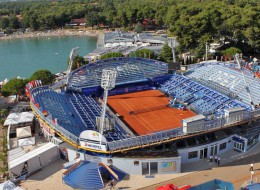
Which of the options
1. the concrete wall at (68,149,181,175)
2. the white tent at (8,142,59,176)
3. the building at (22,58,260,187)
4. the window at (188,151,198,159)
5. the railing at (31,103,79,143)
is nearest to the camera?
the concrete wall at (68,149,181,175)

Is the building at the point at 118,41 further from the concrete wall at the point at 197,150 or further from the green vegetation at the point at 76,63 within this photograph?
the concrete wall at the point at 197,150

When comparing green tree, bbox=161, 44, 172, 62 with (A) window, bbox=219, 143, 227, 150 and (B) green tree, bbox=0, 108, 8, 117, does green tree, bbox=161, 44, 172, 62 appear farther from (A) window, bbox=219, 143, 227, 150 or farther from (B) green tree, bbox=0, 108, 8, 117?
(A) window, bbox=219, 143, 227, 150

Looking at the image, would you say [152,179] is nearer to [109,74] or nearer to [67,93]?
[109,74]

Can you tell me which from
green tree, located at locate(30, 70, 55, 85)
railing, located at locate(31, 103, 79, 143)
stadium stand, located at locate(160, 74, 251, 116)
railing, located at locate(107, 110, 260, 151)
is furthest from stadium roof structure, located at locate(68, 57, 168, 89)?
railing, located at locate(107, 110, 260, 151)

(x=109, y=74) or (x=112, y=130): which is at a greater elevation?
(x=109, y=74)

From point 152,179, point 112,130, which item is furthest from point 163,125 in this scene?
point 152,179

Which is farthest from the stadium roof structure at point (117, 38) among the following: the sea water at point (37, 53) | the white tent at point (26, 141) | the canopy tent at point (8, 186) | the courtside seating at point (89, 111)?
the canopy tent at point (8, 186)

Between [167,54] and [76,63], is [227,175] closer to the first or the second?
[167,54]
